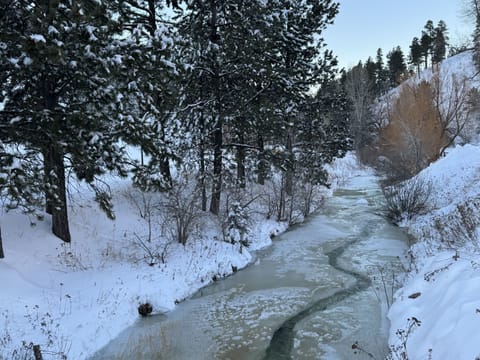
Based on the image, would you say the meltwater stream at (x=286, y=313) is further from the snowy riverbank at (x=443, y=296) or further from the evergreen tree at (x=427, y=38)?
the evergreen tree at (x=427, y=38)

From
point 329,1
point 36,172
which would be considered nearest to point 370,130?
point 329,1

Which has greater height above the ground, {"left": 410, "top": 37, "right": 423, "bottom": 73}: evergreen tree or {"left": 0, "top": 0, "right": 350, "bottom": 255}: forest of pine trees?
{"left": 410, "top": 37, "right": 423, "bottom": 73}: evergreen tree

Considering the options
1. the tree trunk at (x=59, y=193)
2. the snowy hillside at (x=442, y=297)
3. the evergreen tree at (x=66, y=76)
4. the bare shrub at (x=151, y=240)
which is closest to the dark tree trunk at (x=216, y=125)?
the bare shrub at (x=151, y=240)

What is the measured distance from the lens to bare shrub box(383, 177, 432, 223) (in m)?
13.9

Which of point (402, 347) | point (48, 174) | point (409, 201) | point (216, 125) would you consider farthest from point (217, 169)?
point (402, 347)

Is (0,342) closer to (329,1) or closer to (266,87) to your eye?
(266,87)

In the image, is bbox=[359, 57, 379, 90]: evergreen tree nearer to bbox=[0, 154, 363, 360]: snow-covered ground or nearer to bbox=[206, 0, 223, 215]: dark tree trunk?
bbox=[206, 0, 223, 215]: dark tree trunk

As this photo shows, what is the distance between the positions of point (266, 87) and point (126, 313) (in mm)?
9562

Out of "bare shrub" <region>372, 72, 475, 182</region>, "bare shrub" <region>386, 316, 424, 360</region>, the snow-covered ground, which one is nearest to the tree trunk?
the snow-covered ground

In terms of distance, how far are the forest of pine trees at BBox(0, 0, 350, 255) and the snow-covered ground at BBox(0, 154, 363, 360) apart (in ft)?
2.90

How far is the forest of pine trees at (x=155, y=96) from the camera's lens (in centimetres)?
587

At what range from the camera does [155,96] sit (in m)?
7.63

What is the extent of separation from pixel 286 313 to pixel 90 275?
453 centimetres

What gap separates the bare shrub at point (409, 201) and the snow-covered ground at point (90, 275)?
23.7 feet
